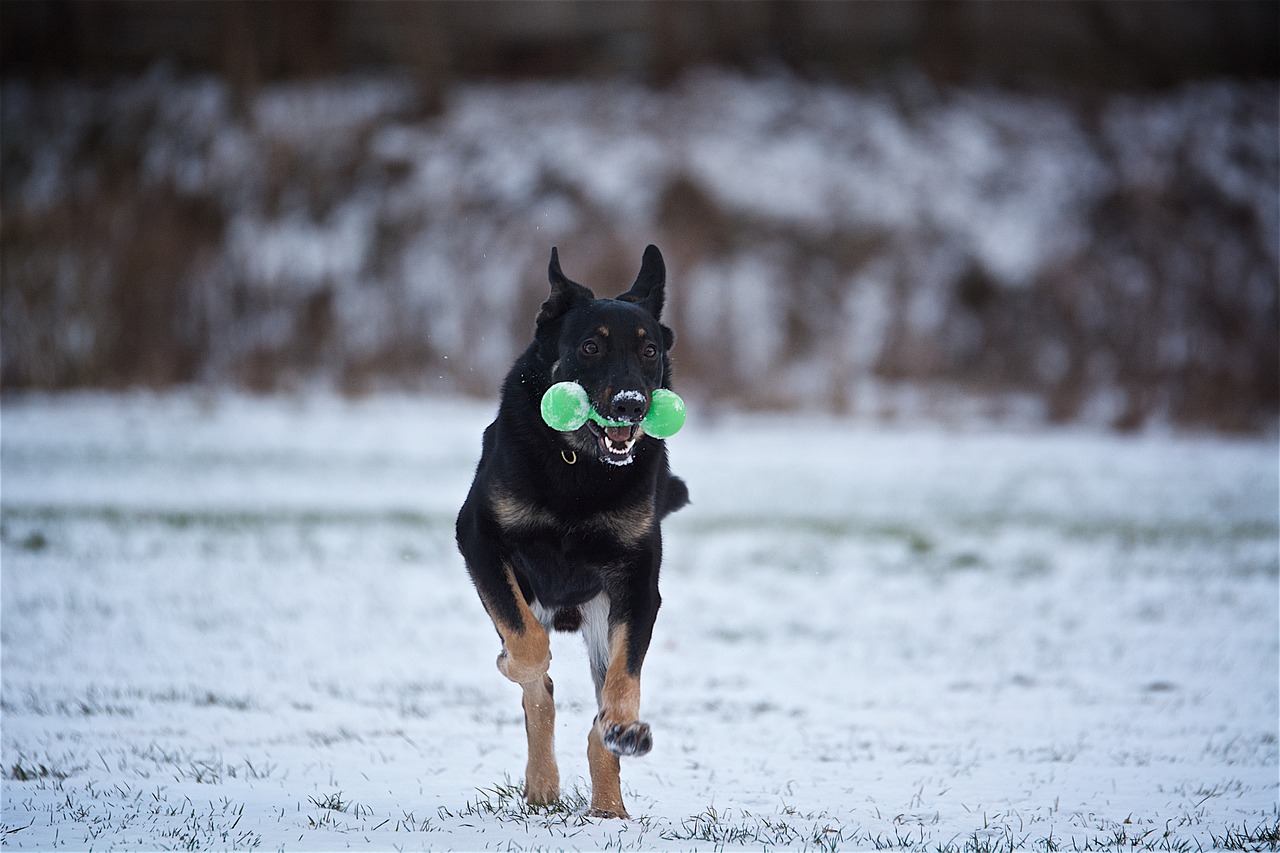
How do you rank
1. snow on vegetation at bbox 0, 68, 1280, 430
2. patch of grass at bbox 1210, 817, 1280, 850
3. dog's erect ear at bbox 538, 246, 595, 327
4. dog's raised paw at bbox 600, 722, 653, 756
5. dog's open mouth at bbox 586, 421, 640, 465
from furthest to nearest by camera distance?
snow on vegetation at bbox 0, 68, 1280, 430, dog's erect ear at bbox 538, 246, 595, 327, dog's open mouth at bbox 586, 421, 640, 465, patch of grass at bbox 1210, 817, 1280, 850, dog's raised paw at bbox 600, 722, 653, 756

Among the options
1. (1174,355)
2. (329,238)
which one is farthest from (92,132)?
(1174,355)

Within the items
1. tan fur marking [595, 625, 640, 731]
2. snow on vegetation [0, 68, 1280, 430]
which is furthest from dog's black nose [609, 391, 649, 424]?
snow on vegetation [0, 68, 1280, 430]

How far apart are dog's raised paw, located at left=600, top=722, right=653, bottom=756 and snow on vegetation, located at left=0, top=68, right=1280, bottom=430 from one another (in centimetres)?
1858

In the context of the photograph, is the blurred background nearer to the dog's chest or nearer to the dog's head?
the dog's head

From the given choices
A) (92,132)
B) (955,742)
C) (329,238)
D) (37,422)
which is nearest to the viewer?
(955,742)

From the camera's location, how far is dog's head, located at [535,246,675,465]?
14.5ft

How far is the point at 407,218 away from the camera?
88.0 feet

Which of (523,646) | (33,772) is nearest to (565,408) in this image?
(523,646)

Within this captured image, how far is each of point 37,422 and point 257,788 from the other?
56.1 ft

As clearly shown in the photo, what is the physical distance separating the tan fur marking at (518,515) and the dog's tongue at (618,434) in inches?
13.8

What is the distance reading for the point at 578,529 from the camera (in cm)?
446

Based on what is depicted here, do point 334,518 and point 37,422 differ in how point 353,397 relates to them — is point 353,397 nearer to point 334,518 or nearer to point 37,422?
point 37,422

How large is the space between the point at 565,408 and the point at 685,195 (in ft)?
75.8

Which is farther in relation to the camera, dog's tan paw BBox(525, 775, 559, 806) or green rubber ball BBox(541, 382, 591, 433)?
dog's tan paw BBox(525, 775, 559, 806)
